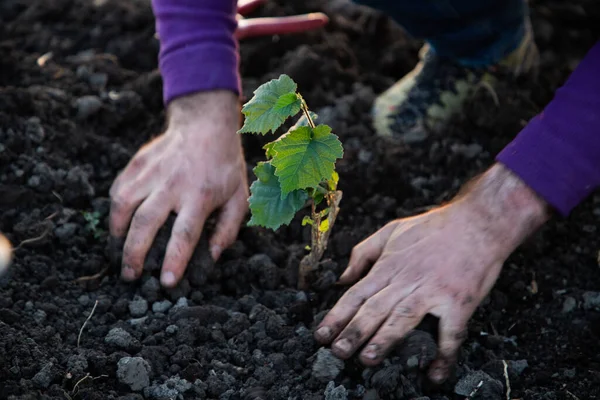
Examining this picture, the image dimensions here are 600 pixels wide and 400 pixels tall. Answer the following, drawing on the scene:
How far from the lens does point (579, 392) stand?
194 cm

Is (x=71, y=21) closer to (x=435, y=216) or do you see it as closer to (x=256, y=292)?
(x=256, y=292)

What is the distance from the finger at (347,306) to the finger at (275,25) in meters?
1.34

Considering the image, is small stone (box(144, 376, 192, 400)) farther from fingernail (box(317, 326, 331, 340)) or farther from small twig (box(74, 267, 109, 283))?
small twig (box(74, 267, 109, 283))

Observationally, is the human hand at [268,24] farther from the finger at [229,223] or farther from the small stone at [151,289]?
the small stone at [151,289]

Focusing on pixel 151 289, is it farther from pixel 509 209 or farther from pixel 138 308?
pixel 509 209

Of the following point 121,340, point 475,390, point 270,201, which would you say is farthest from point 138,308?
point 475,390

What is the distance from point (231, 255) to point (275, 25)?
1140 millimetres

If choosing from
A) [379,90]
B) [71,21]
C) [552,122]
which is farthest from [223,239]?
[71,21]

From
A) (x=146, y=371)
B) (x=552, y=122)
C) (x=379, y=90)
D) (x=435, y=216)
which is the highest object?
(x=552, y=122)

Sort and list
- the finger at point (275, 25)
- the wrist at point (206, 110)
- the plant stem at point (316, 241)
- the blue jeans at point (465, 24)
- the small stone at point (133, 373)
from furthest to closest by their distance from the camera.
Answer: the finger at point (275, 25), the blue jeans at point (465, 24), the wrist at point (206, 110), the plant stem at point (316, 241), the small stone at point (133, 373)

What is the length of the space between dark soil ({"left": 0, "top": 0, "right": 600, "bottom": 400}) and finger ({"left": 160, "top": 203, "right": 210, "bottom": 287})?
59 mm

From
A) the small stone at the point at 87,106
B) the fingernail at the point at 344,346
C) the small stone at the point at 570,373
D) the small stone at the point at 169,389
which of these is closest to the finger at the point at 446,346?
the fingernail at the point at 344,346

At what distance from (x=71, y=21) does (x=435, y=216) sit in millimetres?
1994

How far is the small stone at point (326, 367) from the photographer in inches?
73.4
